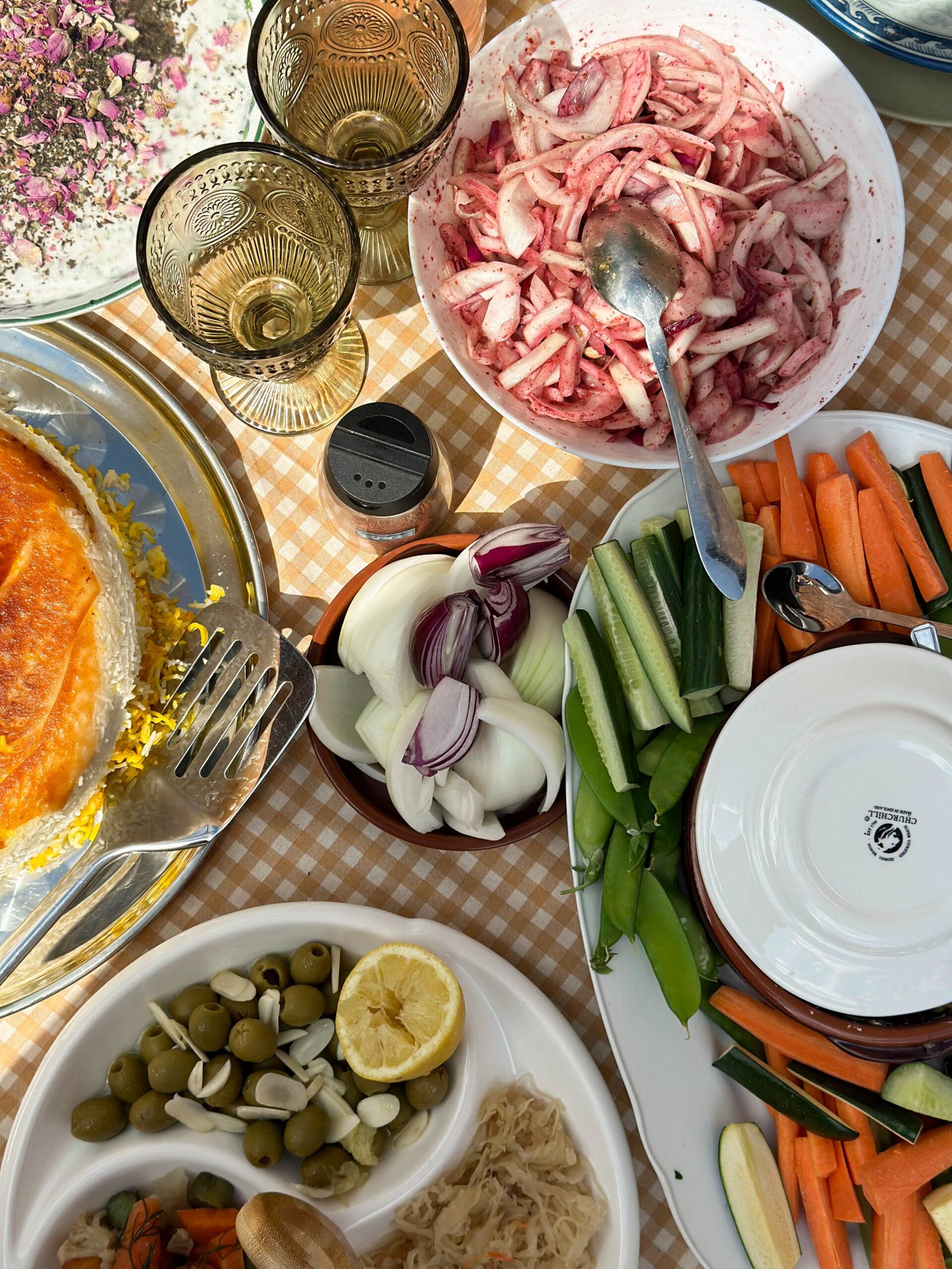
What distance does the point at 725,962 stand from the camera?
4.03 ft

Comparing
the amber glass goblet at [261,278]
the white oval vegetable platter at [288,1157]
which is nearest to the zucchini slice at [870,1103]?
the white oval vegetable platter at [288,1157]

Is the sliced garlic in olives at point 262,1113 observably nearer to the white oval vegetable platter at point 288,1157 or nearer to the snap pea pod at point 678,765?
the white oval vegetable platter at point 288,1157

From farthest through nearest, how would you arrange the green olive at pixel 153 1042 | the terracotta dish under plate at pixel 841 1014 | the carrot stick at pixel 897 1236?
the green olive at pixel 153 1042 → the carrot stick at pixel 897 1236 → the terracotta dish under plate at pixel 841 1014

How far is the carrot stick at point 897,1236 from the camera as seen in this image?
3.79 ft

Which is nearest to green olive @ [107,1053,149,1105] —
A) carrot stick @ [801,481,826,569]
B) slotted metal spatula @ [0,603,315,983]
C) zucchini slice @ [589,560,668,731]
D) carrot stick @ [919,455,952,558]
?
slotted metal spatula @ [0,603,315,983]

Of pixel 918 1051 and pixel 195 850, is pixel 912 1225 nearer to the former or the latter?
pixel 918 1051

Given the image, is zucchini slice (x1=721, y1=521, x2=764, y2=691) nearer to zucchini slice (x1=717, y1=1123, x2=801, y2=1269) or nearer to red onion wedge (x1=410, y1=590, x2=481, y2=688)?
red onion wedge (x1=410, y1=590, x2=481, y2=688)

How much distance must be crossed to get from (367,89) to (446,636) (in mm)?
729

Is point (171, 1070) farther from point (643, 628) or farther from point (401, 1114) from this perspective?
point (643, 628)

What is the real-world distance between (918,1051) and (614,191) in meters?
1.09

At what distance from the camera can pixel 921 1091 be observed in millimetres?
1116

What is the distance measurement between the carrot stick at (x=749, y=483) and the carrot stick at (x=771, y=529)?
0.05ft

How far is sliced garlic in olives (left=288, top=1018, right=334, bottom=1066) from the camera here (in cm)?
127

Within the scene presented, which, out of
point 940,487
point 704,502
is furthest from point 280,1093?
point 940,487
